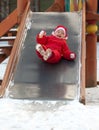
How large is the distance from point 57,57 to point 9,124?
1632 millimetres

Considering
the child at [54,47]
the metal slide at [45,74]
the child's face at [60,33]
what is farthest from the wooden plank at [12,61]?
the child's face at [60,33]

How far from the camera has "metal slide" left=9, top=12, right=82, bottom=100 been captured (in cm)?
457

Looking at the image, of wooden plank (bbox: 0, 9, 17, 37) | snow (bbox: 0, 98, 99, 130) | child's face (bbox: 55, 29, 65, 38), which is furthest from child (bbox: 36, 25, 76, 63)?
wooden plank (bbox: 0, 9, 17, 37)

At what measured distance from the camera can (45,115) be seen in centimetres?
394

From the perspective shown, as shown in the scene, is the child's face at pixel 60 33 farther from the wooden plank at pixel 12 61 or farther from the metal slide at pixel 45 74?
the wooden plank at pixel 12 61

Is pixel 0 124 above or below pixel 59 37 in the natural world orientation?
below

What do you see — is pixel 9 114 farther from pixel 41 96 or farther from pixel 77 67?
pixel 77 67

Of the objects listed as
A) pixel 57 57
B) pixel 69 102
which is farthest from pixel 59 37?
pixel 69 102

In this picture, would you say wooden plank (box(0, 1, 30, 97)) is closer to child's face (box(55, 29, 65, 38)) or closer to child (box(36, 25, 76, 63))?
child (box(36, 25, 76, 63))

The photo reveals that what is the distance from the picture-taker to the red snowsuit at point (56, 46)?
5.14 metres

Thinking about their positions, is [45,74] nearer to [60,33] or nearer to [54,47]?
[54,47]

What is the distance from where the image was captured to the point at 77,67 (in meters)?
5.05

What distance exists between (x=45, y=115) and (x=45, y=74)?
3.70 feet

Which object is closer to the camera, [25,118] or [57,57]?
[25,118]
